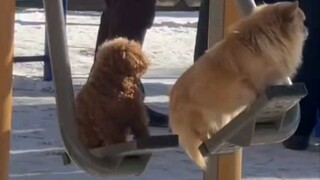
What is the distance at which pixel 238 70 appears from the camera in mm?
2797

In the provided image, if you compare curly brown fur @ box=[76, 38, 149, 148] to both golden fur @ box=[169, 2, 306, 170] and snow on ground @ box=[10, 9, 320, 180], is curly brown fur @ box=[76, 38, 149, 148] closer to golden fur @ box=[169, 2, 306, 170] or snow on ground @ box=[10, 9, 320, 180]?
golden fur @ box=[169, 2, 306, 170]

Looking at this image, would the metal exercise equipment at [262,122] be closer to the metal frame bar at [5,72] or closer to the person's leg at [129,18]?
the metal frame bar at [5,72]

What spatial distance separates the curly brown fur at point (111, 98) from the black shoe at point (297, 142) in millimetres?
3389

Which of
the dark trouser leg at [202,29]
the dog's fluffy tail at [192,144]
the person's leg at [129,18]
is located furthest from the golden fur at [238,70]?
the dark trouser leg at [202,29]

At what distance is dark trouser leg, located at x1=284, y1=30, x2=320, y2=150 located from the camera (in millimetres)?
6359

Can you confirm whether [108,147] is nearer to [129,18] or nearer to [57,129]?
[129,18]

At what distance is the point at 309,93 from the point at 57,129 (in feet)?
4.92

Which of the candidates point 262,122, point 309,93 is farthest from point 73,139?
point 309,93

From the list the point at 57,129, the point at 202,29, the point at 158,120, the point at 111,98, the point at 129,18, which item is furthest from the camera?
the point at 57,129

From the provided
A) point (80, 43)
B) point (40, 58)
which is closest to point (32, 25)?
point (80, 43)

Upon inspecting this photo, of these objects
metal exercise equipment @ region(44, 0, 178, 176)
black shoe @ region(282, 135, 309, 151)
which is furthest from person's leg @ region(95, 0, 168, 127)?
metal exercise equipment @ region(44, 0, 178, 176)

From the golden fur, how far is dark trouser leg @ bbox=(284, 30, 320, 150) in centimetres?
351

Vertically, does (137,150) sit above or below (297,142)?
above

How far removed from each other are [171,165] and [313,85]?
1.06 metres
